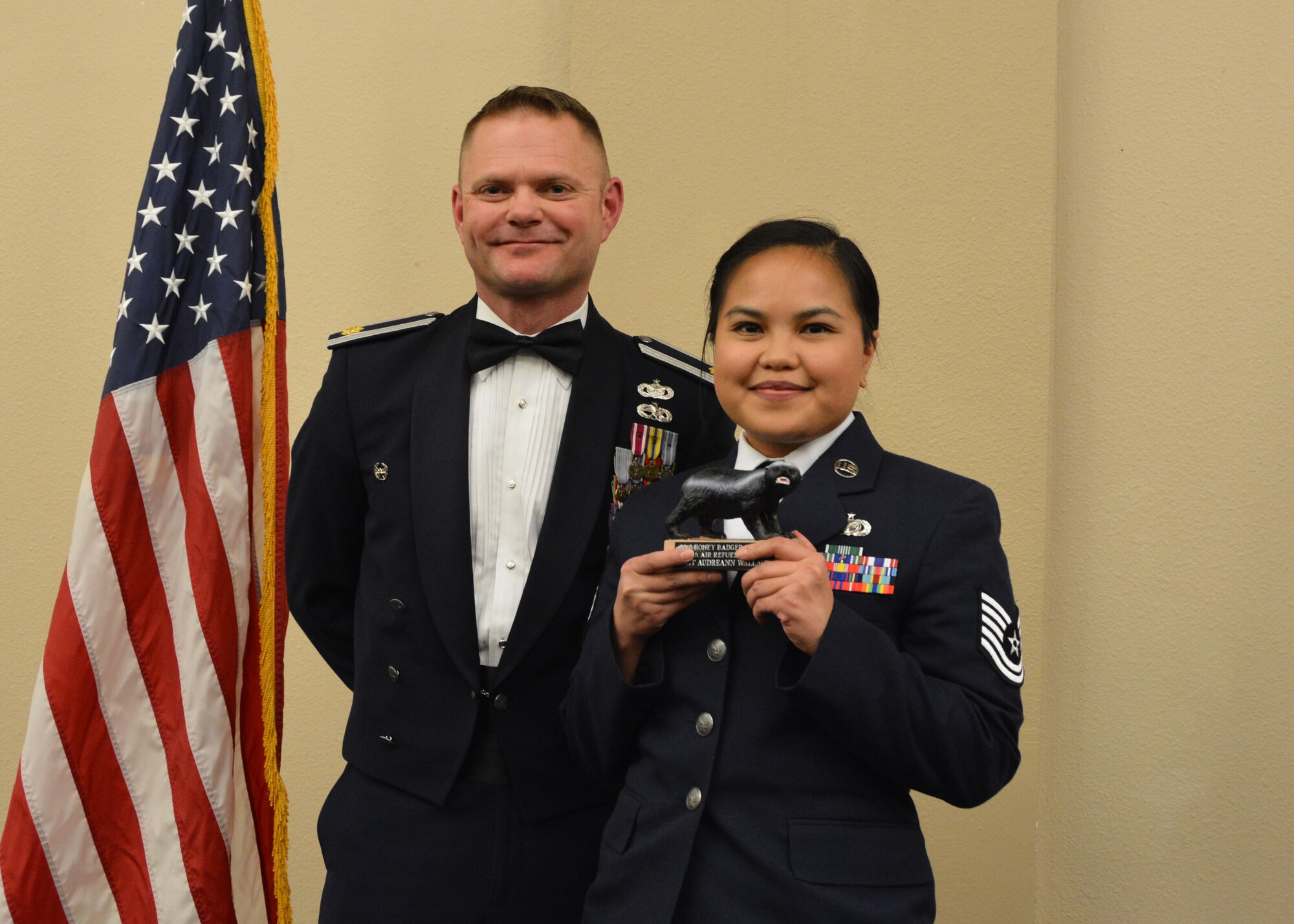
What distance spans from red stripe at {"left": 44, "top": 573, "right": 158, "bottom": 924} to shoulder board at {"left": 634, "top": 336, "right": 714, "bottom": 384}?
1043mm

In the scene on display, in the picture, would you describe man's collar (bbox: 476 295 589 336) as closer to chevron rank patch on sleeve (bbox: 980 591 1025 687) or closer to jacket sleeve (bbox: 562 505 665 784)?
jacket sleeve (bbox: 562 505 665 784)

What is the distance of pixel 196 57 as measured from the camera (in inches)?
84.0

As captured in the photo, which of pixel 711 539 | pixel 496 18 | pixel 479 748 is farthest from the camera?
pixel 496 18

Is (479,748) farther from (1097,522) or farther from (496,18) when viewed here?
(496,18)

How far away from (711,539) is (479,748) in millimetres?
595

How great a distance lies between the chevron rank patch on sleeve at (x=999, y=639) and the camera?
1.34 meters

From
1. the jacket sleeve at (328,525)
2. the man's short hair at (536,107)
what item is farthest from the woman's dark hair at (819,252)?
the jacket sleeve at (328,525)

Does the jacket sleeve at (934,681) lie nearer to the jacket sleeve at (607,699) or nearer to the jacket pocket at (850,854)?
the jacket pocket at (850,854)

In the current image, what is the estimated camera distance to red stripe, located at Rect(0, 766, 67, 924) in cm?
192

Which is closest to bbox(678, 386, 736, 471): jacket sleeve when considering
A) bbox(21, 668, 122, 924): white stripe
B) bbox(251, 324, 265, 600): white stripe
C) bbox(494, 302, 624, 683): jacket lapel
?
bbox(494, 302, 624, 683): jacket lapel

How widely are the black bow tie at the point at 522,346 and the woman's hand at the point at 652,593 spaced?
1.58 feet

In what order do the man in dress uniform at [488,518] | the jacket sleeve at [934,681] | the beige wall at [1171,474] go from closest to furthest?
the jacket sleeve at [934,681]
the man in dress uniform at [488,518]
the beige wall at [1171,474]

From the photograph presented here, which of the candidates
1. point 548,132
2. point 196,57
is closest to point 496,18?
point 196,57

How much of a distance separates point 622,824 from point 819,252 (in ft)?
2.38
